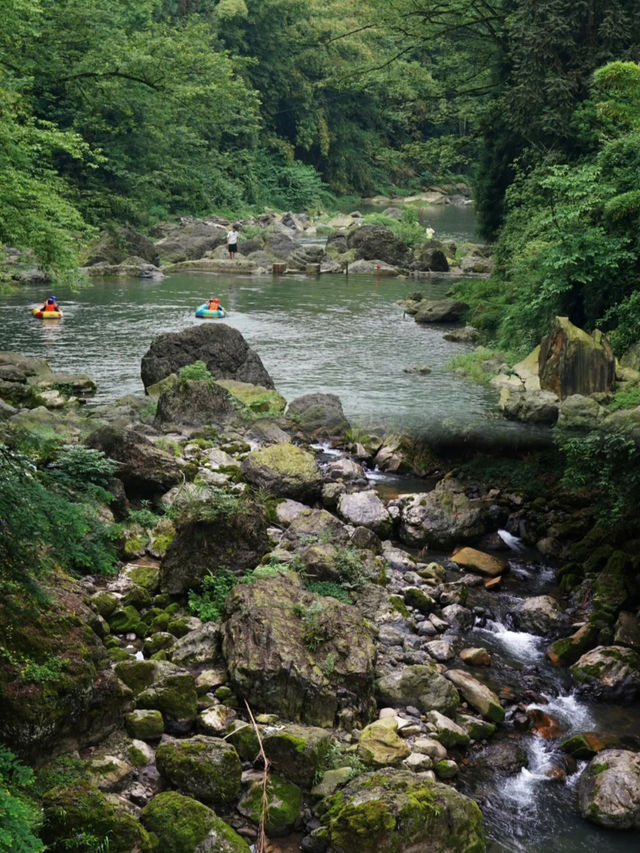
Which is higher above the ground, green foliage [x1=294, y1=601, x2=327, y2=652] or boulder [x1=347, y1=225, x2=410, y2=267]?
boulder [x1=347, y1=225, x2=410, y2=267]

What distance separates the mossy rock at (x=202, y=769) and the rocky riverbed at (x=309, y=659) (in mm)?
16

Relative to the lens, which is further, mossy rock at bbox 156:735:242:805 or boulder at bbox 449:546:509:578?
boulder at bbox 449:546:509:578

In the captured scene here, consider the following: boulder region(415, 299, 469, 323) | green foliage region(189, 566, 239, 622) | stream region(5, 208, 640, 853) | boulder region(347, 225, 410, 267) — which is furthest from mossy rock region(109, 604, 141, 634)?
boulder region(347, 225, 410, 267)

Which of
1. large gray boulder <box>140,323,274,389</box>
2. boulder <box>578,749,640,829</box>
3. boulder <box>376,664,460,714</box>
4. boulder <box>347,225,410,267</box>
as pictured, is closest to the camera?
boulder <box>578,749,640,829</box>

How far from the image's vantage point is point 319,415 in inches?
620

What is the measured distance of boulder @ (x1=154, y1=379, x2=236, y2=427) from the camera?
15.0 metres

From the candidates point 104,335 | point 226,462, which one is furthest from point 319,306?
point 226,462

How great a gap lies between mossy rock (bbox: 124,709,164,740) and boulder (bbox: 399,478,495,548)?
211 inches

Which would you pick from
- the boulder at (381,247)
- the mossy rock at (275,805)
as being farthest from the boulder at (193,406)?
the boulder at (381,247)

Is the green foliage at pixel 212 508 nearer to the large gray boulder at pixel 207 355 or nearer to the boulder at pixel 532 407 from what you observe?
the boulder at pixel 532 407

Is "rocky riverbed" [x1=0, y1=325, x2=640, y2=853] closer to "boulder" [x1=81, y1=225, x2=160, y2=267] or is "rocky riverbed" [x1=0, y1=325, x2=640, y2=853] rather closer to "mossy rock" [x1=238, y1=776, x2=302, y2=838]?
"mossy rock" [x1=238, y1=776, x2=302, y2=838]

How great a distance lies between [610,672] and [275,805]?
12.3 ft

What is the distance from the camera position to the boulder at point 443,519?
459 inches

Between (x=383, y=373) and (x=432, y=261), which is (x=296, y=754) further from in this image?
(x=432, y=261)
